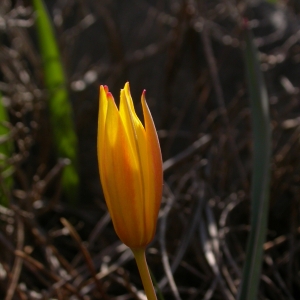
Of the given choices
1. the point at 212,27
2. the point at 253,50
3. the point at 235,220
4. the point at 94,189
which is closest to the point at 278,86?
the point at 212,27

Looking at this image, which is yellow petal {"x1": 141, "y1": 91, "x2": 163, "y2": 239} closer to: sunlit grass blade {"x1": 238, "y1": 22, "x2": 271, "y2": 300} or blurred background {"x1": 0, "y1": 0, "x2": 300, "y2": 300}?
sunlit grass blade {"x1": 238, "y1": 22, "x2": 271, "y2": 300}

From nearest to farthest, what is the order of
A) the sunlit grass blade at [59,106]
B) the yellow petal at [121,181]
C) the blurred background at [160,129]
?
the yellow petal at [121,181]
the blurred background at [160,129]
the sunlit grass blade at [59,106]

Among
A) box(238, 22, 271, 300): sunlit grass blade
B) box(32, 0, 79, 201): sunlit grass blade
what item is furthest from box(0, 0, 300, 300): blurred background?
box(238, 22, 271, 300): sunlit grass blade

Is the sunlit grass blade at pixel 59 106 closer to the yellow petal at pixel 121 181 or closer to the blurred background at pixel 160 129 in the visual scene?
the blurred background at pixel 160 129

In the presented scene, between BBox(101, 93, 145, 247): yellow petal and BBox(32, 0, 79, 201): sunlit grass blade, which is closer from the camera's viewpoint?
BBox(101, 93, 145, 247): yellow petal

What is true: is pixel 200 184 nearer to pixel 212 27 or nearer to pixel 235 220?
pixel 235 220

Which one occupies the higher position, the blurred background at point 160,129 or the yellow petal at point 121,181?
the yellow petal at point 121,181

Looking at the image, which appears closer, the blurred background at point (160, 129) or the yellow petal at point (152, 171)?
the yellow petal at point (152, 171)

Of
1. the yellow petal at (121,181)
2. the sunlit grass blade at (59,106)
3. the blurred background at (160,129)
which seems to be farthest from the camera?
the sunlit grass blade at (59,106)

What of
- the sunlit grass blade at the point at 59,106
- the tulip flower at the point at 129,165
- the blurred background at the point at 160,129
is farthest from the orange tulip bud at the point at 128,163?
the sunlit grass blade at the point at 59,106
